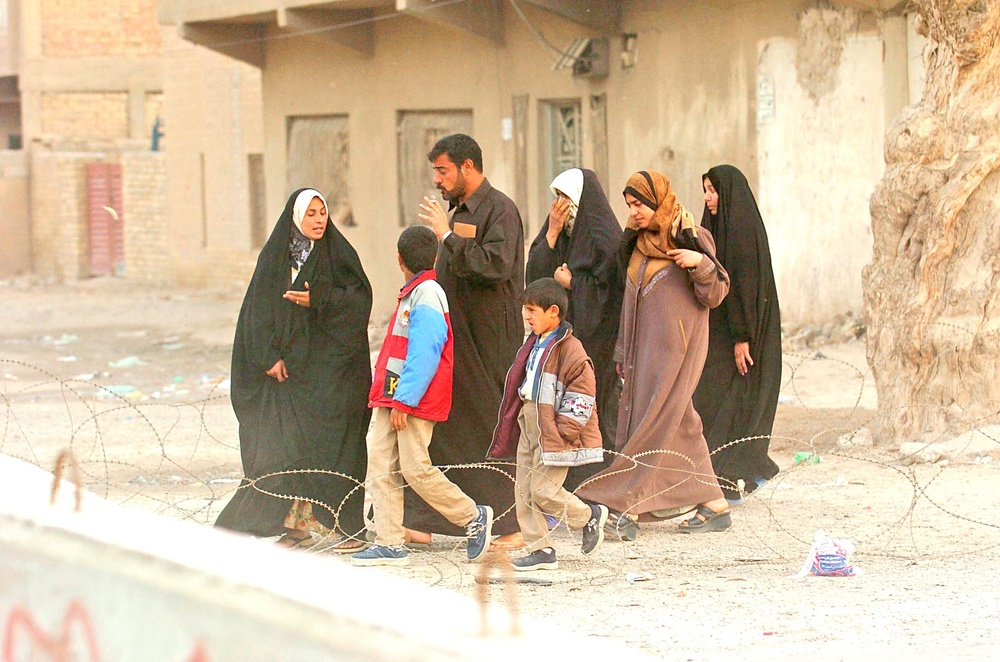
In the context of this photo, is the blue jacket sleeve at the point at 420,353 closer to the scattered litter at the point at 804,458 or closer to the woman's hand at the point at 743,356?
the woman's hand at the point at 743,356

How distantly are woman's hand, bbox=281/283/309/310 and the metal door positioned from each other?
9180mm

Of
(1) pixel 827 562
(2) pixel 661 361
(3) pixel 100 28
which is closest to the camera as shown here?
(1) pixel 827 562

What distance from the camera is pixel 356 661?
198cm

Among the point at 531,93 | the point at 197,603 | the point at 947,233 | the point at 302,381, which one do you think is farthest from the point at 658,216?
the point at 531,93

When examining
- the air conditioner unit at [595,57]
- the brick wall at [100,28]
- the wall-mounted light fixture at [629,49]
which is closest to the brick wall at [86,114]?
the brick wall at [100,28]

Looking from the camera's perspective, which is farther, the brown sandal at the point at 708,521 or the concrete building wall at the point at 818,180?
the concrete building wall at the point at 818,180

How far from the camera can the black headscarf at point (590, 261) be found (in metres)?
5.96

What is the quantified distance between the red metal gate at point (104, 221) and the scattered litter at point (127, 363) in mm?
12650

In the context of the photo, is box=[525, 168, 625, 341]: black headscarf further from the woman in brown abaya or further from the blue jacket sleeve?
the blue jacket sleeve

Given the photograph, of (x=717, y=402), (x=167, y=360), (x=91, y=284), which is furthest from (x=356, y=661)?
(x=91, y=284)

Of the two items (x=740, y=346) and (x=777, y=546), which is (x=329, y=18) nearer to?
(x=740, y=346)

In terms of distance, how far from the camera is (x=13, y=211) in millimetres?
26312

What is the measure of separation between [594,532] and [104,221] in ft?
71.3

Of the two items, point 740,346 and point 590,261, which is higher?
point 590,261
